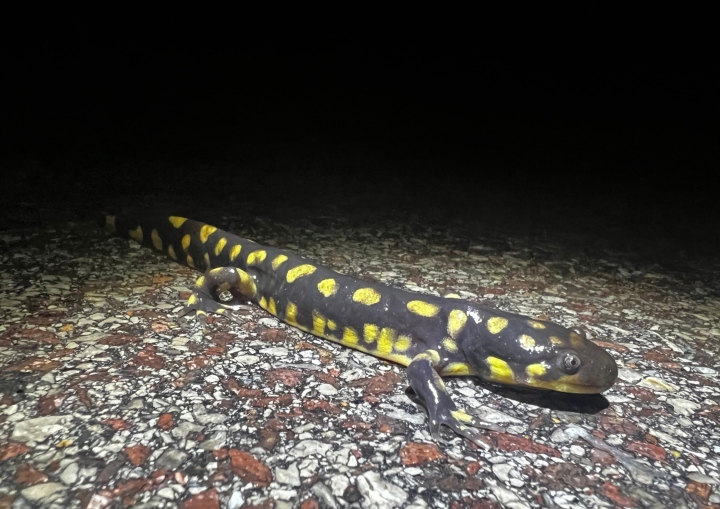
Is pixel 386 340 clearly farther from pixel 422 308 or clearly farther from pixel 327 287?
pixel 327 287

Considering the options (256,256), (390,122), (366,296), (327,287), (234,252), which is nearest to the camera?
(366,296)

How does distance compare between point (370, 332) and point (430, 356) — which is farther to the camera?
point (370, 332)

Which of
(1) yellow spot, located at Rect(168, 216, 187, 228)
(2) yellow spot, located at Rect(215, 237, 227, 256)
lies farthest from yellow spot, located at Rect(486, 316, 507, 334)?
(1) yellow spot, located at Rect(168, 216, 187, 228)

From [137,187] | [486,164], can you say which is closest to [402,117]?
[486,164]

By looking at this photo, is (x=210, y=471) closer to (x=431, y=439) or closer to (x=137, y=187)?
(x=431, y=439)

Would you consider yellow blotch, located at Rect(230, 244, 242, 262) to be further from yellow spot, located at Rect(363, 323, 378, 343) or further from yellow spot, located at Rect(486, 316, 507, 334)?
yellow spot, located at Rect(486, 316, 507, 334)

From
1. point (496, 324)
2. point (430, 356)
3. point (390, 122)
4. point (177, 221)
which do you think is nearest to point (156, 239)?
point (177, 221)
